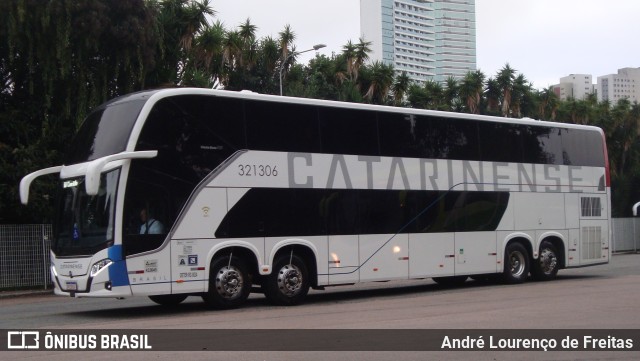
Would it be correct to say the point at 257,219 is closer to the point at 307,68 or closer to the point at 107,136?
the point at 107,136

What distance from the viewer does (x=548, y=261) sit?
23.0 metres

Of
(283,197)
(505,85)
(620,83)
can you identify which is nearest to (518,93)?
(505,85)

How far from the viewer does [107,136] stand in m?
15.4

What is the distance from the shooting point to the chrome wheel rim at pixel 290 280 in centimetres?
1684

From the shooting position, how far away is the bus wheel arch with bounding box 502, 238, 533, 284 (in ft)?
71.4

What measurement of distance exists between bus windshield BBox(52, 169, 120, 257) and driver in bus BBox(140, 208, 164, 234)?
563mm

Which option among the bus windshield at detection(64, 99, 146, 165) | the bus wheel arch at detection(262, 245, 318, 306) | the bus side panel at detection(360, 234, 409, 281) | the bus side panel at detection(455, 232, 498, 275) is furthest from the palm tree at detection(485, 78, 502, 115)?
the bus windshield at detection(64, 99, 146, 165)

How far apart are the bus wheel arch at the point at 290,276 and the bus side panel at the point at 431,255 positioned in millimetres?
2893

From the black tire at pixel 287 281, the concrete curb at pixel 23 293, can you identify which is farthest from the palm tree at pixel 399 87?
the black tire at pixel 287 281

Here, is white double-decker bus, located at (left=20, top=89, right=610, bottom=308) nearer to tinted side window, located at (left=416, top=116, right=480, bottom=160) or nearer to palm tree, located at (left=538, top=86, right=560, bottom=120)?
tinted side window, located at (left=416, top=116, right=480, bottom=160)

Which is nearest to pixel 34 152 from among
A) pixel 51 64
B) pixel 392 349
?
pixel 51 64

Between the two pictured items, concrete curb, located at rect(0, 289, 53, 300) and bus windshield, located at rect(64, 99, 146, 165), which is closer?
bus windshield, located at rect(64, 99, 146, 165)

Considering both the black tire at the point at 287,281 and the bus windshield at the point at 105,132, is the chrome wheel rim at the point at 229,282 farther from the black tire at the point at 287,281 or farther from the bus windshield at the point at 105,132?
the bus windshield at the point at 105,132

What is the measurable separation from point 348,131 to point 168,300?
533 centimetres
